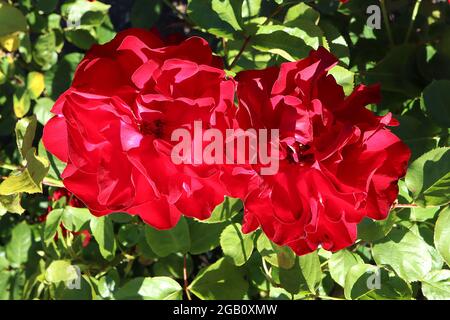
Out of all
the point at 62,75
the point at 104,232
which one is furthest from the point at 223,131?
the point at 62,75

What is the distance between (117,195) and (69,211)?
16.4 inches

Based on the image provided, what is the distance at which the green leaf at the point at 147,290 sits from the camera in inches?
34.4

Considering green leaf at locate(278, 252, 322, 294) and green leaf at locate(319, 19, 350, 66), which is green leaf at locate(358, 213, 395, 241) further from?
green leaf at locate(319, 19, 350, 66)

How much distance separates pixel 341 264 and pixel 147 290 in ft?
1.07

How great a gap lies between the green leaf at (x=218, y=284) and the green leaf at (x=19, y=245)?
0.46 metres

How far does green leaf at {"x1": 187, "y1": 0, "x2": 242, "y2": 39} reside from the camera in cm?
74

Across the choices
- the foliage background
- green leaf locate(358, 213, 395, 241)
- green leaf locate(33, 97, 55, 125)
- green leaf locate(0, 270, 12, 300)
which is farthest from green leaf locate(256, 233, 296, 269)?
green leaf locate(0, 270, 12, 300)

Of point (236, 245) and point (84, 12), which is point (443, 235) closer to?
point (236, 245)

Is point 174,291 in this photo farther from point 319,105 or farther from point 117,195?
point 319,105

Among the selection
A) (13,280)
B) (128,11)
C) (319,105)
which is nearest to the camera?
(319,105)

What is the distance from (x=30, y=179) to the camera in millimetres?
641

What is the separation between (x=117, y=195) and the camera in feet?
1.84

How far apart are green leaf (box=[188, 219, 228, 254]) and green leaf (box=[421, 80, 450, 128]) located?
15.1 inches
